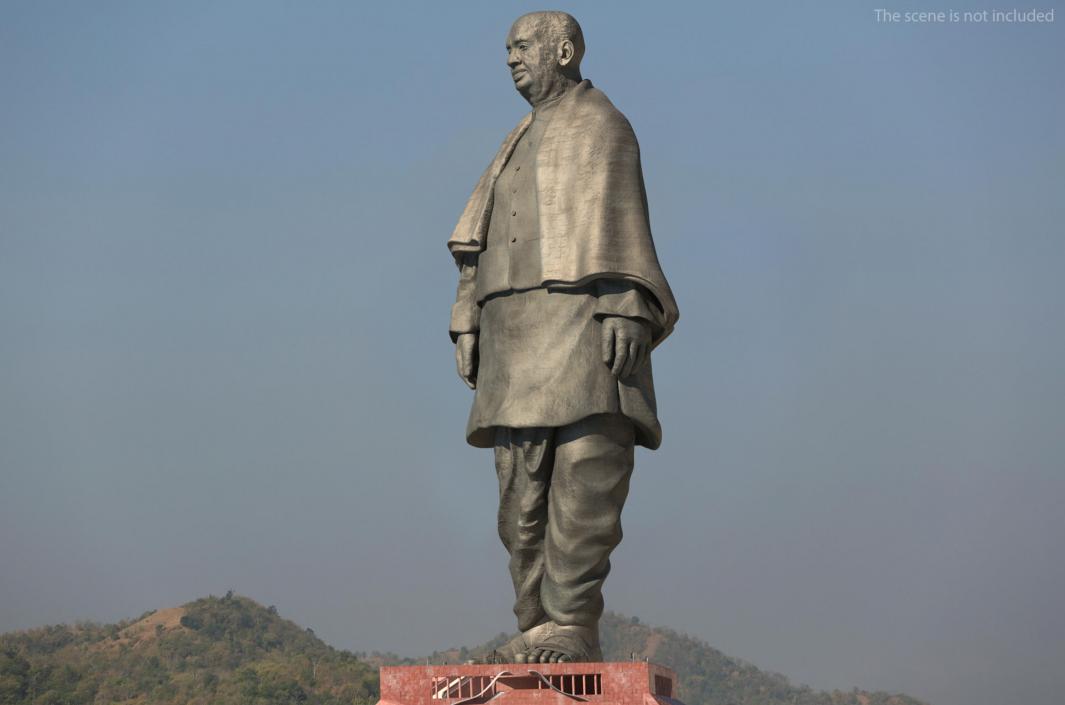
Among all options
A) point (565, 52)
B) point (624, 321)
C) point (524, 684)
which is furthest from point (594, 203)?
point (524, 684)

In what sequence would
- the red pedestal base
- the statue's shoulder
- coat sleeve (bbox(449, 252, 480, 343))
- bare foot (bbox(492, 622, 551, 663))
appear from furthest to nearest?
coat sleeve (bbox(449, 252, 480, 343)) → the statue's shoulder → bare foot (bbox(492, 622, 551, 663)) → the red pedestal base

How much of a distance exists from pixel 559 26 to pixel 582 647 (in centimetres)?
388

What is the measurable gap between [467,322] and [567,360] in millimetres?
1051

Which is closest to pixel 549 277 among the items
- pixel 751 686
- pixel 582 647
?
pixel 582 647

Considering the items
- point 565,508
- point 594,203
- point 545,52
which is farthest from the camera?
point 545,52

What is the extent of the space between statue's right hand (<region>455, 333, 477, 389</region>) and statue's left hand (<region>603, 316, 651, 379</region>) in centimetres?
112

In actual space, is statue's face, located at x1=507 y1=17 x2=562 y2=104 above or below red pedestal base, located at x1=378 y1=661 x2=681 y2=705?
above

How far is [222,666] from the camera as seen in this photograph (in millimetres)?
26562

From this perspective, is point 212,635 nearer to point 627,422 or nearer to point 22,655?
point 22,655

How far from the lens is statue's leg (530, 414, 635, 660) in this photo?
1089cm

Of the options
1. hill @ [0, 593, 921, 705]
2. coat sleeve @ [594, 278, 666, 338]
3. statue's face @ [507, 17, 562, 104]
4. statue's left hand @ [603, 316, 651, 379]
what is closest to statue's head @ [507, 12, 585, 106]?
statue's face @ [507, 17, 562, 104]

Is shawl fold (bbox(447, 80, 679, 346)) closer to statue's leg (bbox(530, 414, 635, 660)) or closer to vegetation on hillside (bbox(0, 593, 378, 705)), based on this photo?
statue's leg (bbox(530, 414, 635, 660))

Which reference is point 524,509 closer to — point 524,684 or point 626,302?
point 524,684

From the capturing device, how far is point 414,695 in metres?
10.3
